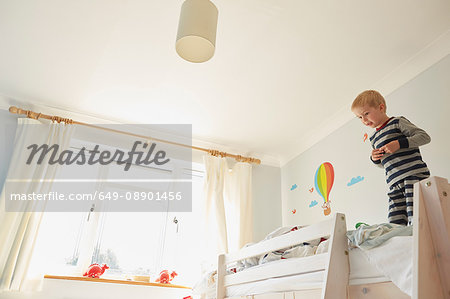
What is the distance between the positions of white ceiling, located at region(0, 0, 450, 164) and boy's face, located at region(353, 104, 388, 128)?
0.60 metres

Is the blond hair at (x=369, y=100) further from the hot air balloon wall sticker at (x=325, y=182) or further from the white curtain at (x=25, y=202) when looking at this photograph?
the white curtain at (x=25, y=202)

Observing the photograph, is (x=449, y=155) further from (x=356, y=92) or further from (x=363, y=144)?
(x=356, y=92)

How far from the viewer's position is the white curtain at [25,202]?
86.5 inches

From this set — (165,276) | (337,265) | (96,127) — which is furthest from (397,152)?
(96,127)

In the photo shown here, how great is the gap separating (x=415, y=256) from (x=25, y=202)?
243 cm

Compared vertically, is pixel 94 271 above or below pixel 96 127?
below

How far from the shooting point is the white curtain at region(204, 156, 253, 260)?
281 cm

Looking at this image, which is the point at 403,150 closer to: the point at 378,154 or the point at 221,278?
the point at 378,154

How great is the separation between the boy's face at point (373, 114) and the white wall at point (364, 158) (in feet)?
1.76

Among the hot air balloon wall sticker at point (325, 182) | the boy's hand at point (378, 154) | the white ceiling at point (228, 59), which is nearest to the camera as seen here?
the boy's hand at point (378, 154)

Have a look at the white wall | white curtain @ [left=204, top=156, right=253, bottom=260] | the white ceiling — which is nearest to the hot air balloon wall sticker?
the white wall

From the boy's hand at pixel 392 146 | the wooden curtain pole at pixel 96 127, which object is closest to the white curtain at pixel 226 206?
the wooden curtain pole at pixel 96 127

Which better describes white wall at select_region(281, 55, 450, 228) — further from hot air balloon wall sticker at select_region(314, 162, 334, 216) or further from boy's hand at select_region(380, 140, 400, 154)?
boy's hand at select_region(380, 140, 400, 154)

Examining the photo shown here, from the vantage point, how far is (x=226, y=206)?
3047 millimetres
